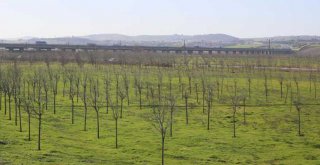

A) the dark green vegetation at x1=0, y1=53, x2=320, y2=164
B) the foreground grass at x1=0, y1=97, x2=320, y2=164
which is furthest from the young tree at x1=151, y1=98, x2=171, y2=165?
the foreground grass at x1=0, y1=97, x2=320, y2=164

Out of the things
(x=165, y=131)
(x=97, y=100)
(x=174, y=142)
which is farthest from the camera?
(x=97, y=100)

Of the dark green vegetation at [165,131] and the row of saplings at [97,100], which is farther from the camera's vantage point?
the row of saplings at [97,100]

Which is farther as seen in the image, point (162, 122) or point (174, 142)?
point (174, 142)

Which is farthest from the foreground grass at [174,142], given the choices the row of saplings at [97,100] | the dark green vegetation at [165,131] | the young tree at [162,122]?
the row of saplings at [97,100]

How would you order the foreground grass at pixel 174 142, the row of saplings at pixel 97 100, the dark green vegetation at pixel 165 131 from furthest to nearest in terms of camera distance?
the row of saplings at pixel 97 100
the dark green vegetation at pixel 165 131
the foreground grass at pixel 174 142

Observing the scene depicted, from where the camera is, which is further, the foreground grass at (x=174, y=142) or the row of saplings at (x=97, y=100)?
the row of saplings at (x=97, y=100)

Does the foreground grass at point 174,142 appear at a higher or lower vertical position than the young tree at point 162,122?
lower

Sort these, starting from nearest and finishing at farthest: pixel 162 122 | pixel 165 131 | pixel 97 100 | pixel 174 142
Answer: pixel 162 122 < pixel 165 131 < pixel 174 142 < pixel 97 100

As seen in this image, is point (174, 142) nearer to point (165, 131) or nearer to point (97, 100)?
point (165, 131)

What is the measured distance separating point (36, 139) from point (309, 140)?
24224 millimetres

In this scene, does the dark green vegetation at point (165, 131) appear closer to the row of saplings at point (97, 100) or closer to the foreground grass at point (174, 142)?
the foreground grass at point (174, 142)

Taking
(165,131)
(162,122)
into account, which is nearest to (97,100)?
(165,131)

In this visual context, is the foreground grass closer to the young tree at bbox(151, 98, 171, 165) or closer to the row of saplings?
the young tree at bbox(151, 98, 171, 165)

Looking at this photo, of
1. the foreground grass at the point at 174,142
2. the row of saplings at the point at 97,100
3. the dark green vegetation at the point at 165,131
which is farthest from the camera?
the row of saplings at the point at 97,100
